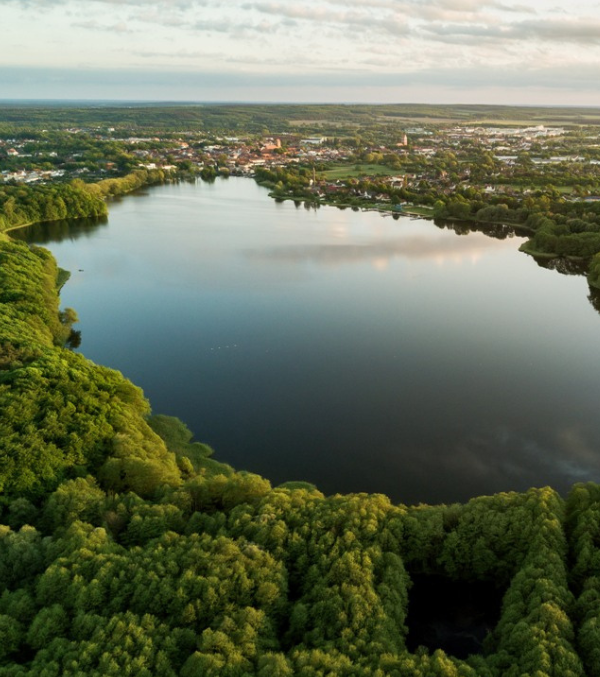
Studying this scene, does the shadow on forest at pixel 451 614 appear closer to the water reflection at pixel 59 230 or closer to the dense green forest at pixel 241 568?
the dense green forest at pixel 241 568

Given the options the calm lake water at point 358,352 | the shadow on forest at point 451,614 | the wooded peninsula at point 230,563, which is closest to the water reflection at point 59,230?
the calm lake water at point 358,352

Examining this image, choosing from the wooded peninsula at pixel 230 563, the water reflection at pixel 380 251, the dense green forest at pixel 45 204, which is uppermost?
the dense green forest at pixel 45 204

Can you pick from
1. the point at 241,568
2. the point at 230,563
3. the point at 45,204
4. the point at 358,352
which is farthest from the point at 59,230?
the point at 241,568

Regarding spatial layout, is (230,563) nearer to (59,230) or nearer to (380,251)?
(380,251)

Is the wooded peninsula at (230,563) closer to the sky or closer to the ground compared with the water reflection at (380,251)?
closer to the ground

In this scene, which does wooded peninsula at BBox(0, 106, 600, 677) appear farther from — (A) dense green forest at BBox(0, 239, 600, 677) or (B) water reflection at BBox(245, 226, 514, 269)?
(B) water reflection at BBox(245, 226, 514, 269)

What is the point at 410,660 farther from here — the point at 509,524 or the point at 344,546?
the point at 509,524

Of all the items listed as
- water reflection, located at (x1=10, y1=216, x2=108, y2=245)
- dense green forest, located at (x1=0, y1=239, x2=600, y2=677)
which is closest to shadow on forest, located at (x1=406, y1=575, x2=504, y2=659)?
dense green forest, located at (x1=0, y1=239, x2=600, y2=677)

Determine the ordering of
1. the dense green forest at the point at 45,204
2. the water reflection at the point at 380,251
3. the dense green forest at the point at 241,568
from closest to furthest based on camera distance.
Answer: the dense green forest at the point at 241,568
the water reflection at the point at 380,251
the dense green forest at the point at 45,204
